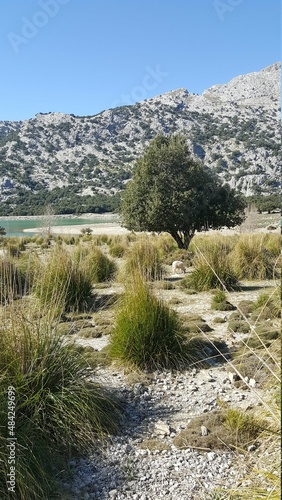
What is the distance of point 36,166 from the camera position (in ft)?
356

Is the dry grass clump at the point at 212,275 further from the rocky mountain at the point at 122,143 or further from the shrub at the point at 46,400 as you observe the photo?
the rocky mountain at the point at 122,143

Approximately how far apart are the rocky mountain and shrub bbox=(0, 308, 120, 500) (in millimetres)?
78369

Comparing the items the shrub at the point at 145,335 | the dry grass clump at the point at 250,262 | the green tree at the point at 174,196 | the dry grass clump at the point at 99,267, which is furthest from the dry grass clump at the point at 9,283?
the green tree at the point at 174,196

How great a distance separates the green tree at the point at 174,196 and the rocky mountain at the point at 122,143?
63852 mm

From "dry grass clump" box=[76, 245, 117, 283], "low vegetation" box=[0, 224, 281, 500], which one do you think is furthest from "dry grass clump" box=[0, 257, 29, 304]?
"dry grass clump" box=[76, 245, 117, 283]

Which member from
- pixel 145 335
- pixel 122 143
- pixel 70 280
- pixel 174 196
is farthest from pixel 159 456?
pixel 122 143

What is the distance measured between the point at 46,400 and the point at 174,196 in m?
12.9

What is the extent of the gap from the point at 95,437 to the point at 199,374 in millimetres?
1818

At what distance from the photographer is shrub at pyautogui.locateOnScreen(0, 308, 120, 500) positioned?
3.66 metres

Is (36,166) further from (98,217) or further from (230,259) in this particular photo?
(230,259)

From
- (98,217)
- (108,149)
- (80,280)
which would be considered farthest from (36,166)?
(80,280)

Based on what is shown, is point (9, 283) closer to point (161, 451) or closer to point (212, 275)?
point (161, 451)

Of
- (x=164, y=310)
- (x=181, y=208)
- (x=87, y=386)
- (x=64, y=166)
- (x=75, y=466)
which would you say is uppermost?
(x=64, y=166)

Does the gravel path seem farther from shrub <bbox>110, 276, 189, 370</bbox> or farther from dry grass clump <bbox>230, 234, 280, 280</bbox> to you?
dry grass clump <bbox>230, 234, 280, 280</bbox>
